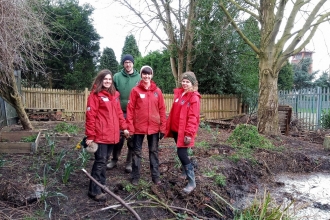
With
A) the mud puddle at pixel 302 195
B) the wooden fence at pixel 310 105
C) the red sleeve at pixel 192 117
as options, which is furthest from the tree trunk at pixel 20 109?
the wooden fence at pixel 310 105

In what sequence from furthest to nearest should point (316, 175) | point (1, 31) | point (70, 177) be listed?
point (316, 175)
point (70, 177)
point (1, 31)

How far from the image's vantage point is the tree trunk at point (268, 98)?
9.73 metres

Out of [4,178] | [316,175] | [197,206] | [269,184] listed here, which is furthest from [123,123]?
[316,175]

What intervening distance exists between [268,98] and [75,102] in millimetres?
9111

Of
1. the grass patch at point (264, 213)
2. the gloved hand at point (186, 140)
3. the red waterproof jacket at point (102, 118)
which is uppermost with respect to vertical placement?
the red waterproof jacket at point (102, 118)

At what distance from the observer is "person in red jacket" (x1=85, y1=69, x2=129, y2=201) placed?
384cm

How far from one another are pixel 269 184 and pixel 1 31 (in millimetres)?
4803

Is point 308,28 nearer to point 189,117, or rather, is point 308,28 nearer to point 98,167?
point 189,117

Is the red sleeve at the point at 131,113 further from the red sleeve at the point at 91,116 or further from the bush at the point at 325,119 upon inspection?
the bush at the point at 325,119

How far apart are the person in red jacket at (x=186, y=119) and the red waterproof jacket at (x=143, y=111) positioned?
10.8 inches

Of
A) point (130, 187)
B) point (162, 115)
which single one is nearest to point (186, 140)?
point (162, 115)

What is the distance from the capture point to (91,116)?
3.83 metres

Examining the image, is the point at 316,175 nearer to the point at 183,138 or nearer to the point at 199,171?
the point at 199,171

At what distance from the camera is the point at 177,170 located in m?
5.00
